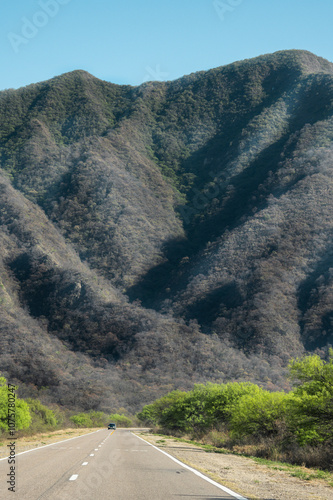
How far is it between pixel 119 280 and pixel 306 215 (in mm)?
67866

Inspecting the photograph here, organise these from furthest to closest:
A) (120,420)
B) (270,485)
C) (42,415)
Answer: (120,420) → (42,415) → (270,485)

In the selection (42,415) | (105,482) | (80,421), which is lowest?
(80,421)

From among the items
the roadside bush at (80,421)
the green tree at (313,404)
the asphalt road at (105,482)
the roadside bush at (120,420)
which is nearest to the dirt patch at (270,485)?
the asphalt road at (105,482)

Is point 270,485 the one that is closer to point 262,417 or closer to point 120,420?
point 262,417

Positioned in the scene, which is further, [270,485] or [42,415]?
[42,415]

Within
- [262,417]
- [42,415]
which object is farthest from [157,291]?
[262,417]

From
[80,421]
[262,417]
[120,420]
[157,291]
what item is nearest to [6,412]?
[262,417]

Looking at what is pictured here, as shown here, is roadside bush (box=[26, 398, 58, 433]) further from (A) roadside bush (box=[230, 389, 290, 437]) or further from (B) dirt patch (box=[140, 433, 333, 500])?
(B) dirt patch (box=[140, 433, 333, 500])

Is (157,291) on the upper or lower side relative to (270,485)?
lower

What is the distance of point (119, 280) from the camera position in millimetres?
171875

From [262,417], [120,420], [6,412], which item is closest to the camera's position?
[262,417]

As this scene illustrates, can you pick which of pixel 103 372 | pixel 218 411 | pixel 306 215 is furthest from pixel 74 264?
pixel 218 411

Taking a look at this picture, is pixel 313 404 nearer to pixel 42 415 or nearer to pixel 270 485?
pixel 270 485

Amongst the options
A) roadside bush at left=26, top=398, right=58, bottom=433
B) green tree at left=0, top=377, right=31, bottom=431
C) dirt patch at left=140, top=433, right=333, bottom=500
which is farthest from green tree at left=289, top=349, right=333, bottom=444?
roadside bush at left=26, top=398, right=58, bottom=433
